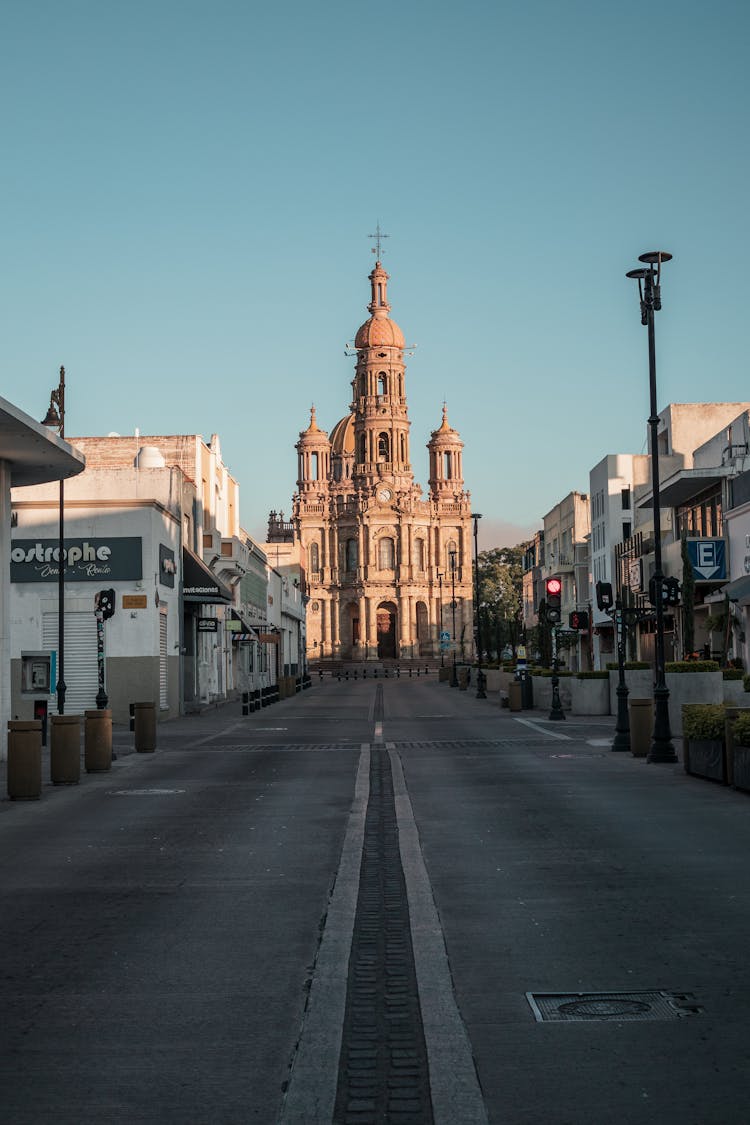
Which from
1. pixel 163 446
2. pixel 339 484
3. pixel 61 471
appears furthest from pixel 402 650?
pixel 61 471

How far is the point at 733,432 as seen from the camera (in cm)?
5519

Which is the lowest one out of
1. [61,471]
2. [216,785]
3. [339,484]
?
[216,785]

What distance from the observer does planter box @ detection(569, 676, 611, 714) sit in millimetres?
40188

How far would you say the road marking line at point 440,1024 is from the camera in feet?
17.4

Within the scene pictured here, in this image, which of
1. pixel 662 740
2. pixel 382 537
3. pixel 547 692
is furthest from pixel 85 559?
pixel 382 537

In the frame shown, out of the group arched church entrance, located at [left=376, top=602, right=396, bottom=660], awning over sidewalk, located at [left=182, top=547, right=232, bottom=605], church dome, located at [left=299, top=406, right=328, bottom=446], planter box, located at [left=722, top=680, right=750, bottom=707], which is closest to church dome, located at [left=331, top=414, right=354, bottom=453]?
church dome, located at [left=299, top=406, right=328, bottom=446]

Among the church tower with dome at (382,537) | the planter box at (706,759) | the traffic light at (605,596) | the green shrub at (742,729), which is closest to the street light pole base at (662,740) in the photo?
the planter box at (706,759)

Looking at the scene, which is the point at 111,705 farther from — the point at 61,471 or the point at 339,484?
the point at 339,484

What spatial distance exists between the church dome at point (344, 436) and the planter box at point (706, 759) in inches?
6075

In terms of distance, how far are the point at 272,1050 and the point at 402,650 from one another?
496 feet

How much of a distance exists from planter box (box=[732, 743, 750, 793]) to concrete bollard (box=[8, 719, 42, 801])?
8868 mm

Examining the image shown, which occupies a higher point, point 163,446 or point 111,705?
point 163,446

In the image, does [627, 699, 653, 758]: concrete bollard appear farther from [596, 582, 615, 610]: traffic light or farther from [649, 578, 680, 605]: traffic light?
[596, 582, 615, 610]: traffic light

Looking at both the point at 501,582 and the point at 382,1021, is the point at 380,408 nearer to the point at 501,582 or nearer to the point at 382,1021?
the point at 501,582
